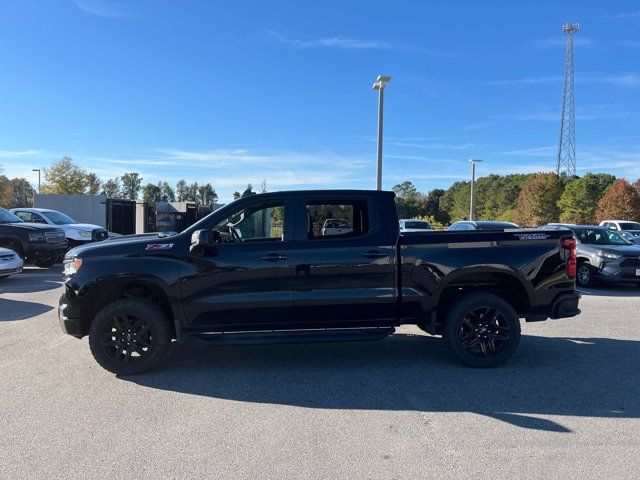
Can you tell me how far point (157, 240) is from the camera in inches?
201

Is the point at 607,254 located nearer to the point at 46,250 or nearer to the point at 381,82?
the point at 381,82

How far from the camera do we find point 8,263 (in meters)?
11.7

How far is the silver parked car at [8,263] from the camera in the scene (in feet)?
38.0

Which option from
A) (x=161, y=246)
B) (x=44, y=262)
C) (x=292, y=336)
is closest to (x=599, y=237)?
(x=292, y=336)

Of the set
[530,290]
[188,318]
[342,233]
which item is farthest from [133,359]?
[530,290]

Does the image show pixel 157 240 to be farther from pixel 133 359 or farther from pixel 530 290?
pixel 530 290

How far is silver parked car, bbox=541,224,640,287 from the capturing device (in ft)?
37.1

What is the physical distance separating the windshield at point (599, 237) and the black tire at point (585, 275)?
0.79 meters

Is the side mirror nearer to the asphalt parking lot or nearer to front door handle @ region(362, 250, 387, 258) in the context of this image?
the asphalt parking lot

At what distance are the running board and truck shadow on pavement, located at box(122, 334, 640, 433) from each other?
390mm

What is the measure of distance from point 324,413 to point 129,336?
2309mm

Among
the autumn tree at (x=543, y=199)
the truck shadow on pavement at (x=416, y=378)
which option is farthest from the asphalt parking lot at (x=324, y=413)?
the autumn tree at (x=543, y=199)

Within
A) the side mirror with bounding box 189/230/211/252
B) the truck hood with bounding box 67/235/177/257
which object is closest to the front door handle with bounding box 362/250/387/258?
the side mirror with bounding box 189/230/211/252

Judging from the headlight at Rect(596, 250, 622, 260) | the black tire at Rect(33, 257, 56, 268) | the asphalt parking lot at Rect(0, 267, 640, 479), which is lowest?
the asphalt parking lot at Rect(0, 267, 640, 479)
